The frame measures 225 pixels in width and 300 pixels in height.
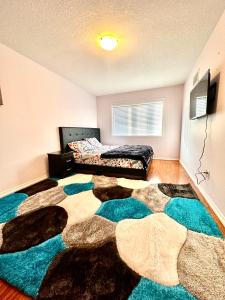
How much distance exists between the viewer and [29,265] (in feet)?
3.68

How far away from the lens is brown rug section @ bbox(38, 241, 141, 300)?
0.92 m

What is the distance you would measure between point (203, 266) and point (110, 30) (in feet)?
9.69

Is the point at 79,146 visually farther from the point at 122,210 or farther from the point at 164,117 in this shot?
the point at 164,117

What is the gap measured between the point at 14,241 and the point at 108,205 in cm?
111

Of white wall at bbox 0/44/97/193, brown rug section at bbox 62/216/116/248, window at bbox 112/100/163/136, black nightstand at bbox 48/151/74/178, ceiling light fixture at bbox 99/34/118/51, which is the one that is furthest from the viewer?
window at bbox 112/100/163/136

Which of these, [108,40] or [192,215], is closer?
[192,215]

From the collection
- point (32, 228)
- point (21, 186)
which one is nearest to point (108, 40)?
point (32, 228)

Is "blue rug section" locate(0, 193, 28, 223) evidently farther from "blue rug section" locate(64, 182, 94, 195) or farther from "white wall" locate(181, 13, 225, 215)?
"white wall" locate(181, 13, 225, 215)

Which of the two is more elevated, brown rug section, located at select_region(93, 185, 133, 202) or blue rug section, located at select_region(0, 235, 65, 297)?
brown rug section, located at select_region(93, 185, 133, 202)

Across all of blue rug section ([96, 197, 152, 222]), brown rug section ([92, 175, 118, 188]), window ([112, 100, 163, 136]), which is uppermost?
window ([112, 100, 163, 136])

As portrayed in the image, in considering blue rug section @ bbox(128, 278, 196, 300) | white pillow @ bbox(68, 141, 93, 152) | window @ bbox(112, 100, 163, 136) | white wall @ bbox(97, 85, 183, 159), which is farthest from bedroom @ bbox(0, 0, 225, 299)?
window @ bbox(112, 100, 163, 136)

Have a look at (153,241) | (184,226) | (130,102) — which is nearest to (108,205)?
(153,241)

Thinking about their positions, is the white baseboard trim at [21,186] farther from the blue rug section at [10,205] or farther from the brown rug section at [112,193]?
the brown rug section at [112,193]

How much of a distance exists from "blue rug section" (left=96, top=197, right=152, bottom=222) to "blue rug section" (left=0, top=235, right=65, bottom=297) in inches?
24.6
